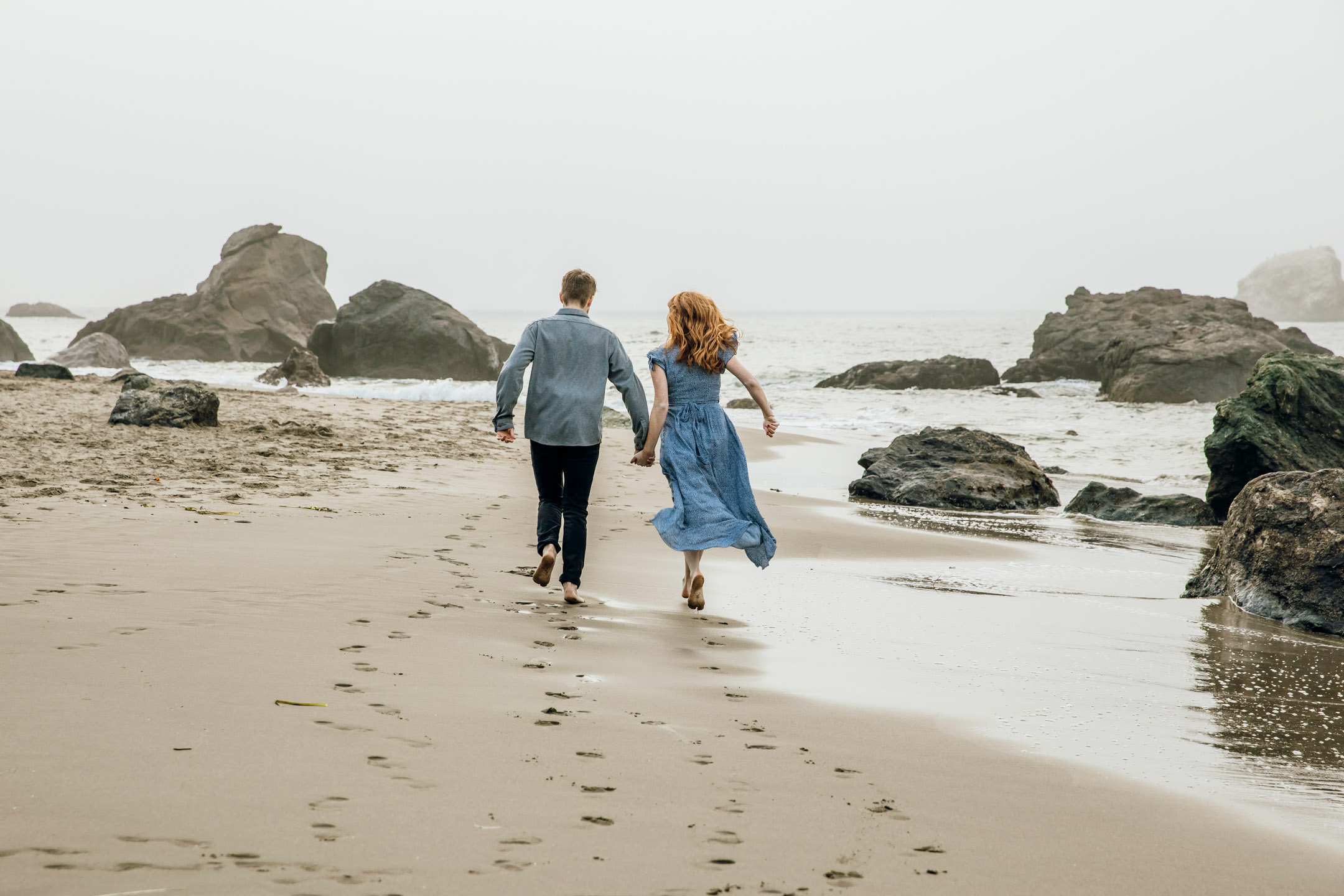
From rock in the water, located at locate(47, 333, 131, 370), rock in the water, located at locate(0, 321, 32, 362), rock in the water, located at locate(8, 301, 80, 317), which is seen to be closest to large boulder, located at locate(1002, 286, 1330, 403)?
rock in the water, located at locate(47, 333, 131, 370)

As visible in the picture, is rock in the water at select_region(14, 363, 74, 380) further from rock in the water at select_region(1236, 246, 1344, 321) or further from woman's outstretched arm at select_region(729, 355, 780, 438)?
rock in the water at select_region(1236, 246, 1344, 321)

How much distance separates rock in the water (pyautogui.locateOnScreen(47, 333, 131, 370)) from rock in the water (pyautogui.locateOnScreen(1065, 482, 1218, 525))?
26.3 metres

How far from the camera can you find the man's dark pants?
5.24m

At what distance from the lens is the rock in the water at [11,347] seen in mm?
30656

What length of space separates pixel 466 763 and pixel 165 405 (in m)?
9.89

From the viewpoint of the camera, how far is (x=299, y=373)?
25.6m

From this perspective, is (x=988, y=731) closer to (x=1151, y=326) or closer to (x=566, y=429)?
(x=566, y=429)

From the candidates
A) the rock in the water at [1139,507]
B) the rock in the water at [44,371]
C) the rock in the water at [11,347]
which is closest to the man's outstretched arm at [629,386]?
the rock in the water at [1139,507]

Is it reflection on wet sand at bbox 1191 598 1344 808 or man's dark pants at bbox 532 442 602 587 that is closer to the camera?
reflection on wet sand at bbox 1191 598 1344 808

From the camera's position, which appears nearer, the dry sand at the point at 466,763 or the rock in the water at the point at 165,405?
the dry sand at the point at 466,763

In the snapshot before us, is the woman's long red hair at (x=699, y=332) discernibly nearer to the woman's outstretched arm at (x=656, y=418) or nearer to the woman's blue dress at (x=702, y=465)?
the woman's blue dress at (x=702, y=465)

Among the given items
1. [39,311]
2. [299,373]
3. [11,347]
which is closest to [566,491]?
[299,373]

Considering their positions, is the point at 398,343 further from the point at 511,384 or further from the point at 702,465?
the point at 702,465

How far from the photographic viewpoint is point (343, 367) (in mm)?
31906
